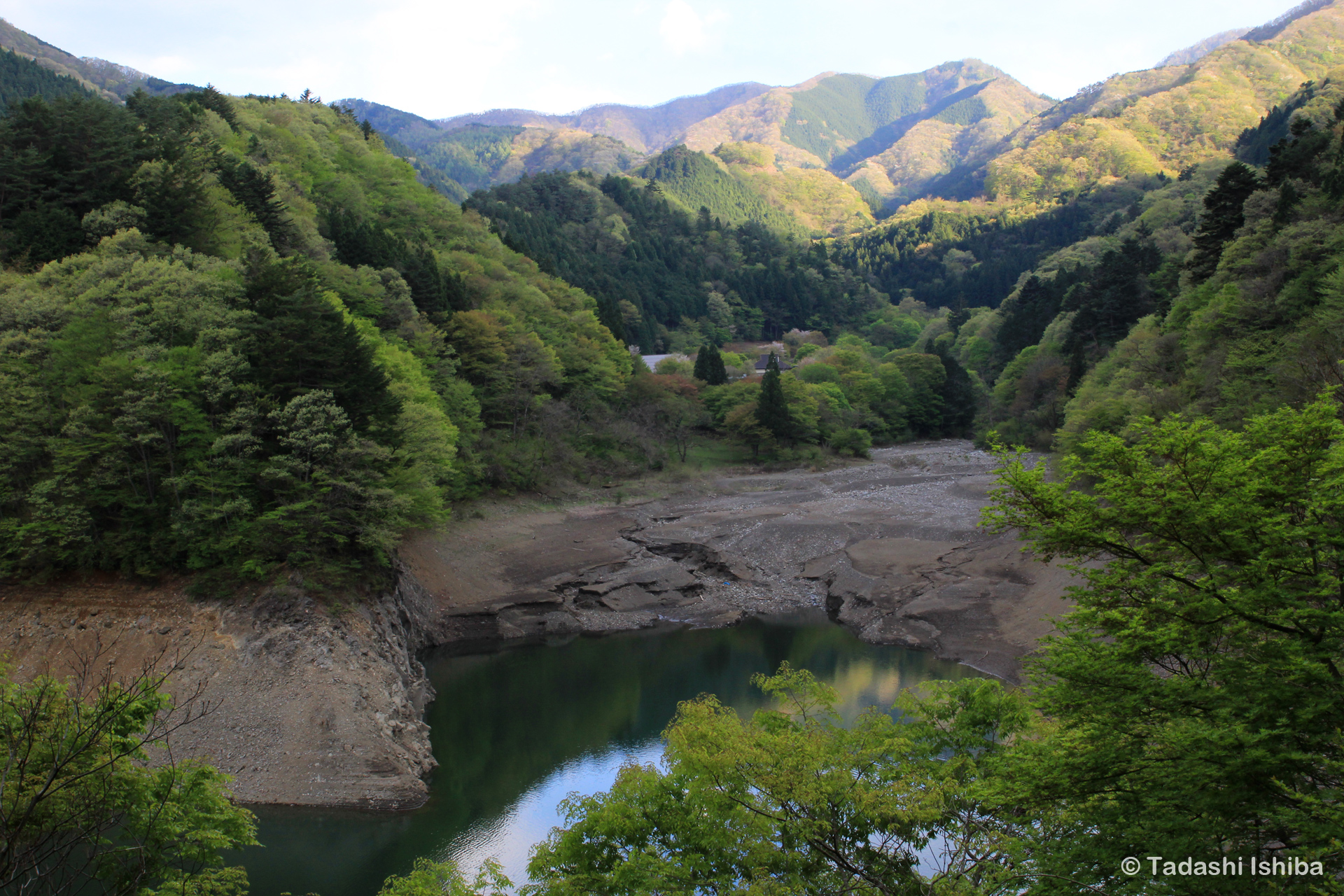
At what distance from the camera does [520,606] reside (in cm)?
3316

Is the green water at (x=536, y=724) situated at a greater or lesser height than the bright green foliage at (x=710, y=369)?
lesser

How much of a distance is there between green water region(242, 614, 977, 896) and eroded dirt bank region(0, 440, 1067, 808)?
91 cm

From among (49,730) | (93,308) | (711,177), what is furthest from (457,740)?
(711,177)

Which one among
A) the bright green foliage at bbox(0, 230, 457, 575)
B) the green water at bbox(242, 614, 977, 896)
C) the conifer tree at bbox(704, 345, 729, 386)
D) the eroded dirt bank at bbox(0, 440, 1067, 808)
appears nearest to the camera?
the green water at bbox(242, 614, 977, 896)

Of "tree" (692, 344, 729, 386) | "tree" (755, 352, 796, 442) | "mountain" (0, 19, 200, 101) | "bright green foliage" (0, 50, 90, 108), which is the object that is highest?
"mountain" (0, 19, 200, 101)

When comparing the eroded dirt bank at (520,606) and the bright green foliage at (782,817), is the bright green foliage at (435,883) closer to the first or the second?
the bright green foliage at (782,817)

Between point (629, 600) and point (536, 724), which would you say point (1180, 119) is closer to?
point (629, 600)

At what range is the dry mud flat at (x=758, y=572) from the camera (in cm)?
2964

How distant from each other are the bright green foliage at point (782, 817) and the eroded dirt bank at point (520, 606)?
11.0ft

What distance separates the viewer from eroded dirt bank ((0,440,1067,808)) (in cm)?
1986

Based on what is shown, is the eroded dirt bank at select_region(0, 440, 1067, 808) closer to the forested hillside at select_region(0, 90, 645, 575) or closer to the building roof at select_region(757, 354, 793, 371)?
the forested hillside at select_region(0, 90, 645, 575)

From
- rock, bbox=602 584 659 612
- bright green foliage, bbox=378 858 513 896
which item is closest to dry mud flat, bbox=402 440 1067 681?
rock, bbox=602 584 659 612

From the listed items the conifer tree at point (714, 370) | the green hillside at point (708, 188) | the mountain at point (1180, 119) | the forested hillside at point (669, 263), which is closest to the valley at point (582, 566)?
the conifer tree at point (714, 370)

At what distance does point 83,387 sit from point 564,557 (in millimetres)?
20888
